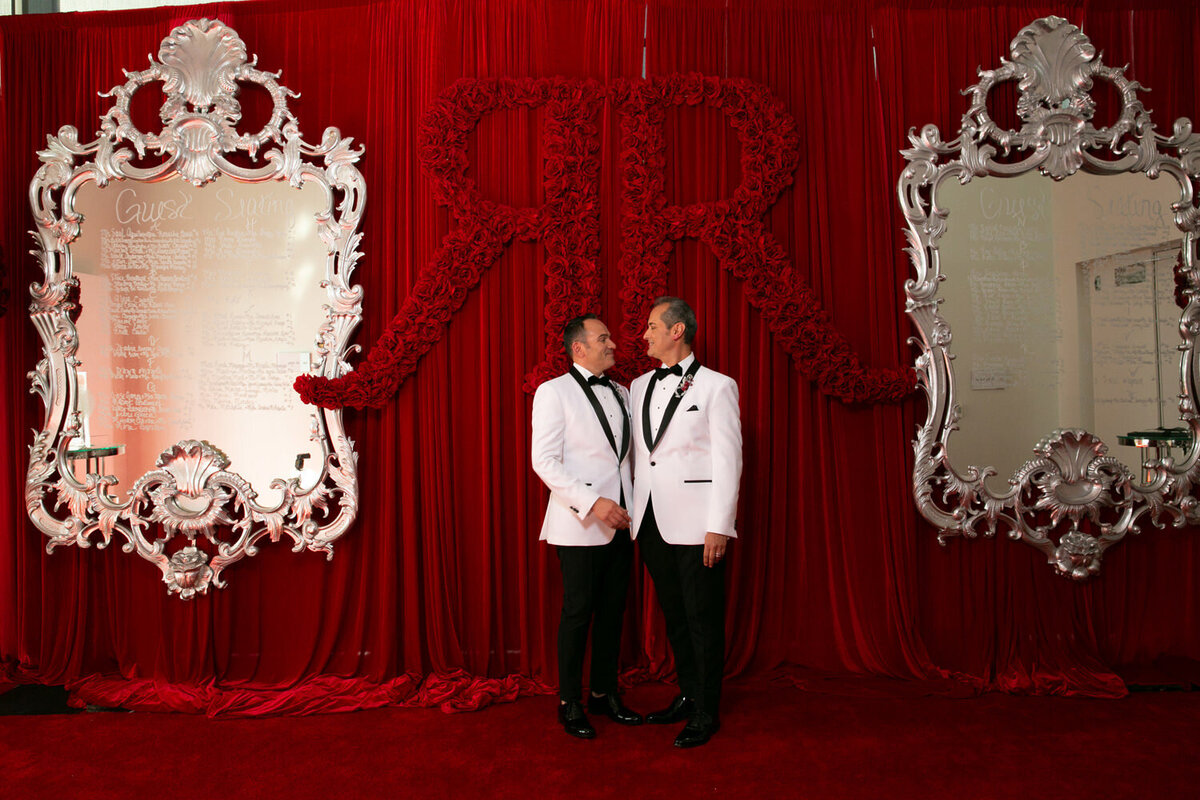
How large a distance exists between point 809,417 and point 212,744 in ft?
9.91

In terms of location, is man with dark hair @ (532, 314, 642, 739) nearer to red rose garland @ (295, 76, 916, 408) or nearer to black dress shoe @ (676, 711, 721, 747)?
black dress shoe @ (676, 711, 721, 747)

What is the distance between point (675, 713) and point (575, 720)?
17.1 inches

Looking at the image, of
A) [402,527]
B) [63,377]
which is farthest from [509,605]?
[63,377]

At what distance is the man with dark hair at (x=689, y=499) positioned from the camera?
10.3 feet

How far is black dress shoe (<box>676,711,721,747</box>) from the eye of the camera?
310 centimetres

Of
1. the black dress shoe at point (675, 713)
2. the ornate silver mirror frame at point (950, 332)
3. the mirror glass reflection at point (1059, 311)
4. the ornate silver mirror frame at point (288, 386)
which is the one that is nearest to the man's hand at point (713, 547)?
the black dress shoe at point (675, 713)

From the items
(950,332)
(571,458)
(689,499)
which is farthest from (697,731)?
(950,332)

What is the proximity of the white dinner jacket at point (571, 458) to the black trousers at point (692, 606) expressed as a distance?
0.69 feet

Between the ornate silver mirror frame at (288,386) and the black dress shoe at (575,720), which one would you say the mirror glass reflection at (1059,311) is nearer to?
the black dress shoe at (575,720)

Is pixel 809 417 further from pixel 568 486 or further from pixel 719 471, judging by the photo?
pixel 568 486

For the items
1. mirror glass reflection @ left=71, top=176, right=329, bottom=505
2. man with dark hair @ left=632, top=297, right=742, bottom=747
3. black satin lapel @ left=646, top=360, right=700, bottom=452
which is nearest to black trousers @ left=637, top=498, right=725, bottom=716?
man with dark hair @ left=632, top=297, right=742, bottom=747

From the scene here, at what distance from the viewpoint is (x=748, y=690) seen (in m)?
3.69

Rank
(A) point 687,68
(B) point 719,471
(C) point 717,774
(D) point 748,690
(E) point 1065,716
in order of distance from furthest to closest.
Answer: (A) point 687,68 < (D) point 748,690 < (E) point 1065,716 < (B) point 719,471 < (C) point 717,774

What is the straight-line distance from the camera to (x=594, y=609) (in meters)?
3.32
